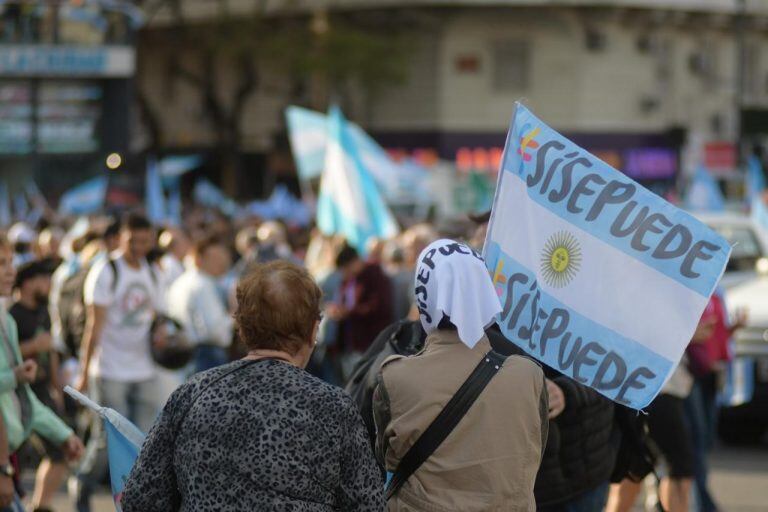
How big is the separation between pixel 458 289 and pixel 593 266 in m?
0.87

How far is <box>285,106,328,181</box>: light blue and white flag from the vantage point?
21016 mm

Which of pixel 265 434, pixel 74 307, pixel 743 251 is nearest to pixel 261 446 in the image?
pixel 265 434

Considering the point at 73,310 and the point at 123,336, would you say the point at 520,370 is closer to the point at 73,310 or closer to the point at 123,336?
the point at 123,336

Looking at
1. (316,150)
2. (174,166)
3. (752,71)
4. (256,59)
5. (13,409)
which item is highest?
(13,409)

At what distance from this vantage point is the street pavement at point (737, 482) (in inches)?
409

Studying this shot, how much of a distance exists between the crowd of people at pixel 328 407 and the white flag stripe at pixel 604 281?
0.33 metres

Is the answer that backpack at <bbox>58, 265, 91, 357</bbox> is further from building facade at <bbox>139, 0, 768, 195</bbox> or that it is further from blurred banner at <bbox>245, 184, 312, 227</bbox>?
building facade at <bbox>139, 0, 768, 195</bbox>

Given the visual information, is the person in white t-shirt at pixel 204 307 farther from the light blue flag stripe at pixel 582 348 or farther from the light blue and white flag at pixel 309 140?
the light blue and white flag at pixel 309 140

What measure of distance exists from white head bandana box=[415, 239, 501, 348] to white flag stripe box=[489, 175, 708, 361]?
2.37ft

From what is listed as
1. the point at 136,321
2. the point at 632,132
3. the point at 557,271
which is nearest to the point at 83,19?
the point at 632,132

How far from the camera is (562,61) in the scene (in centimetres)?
4088

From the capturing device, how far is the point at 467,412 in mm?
4594

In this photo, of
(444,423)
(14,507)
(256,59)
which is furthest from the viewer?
(256,59)

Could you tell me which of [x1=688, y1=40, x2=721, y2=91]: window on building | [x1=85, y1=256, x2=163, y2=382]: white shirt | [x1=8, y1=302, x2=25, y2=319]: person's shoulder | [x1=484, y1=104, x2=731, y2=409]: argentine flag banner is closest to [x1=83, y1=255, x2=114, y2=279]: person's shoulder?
[x1=85, y1=256, x2=163, y2=382]: white shirt
